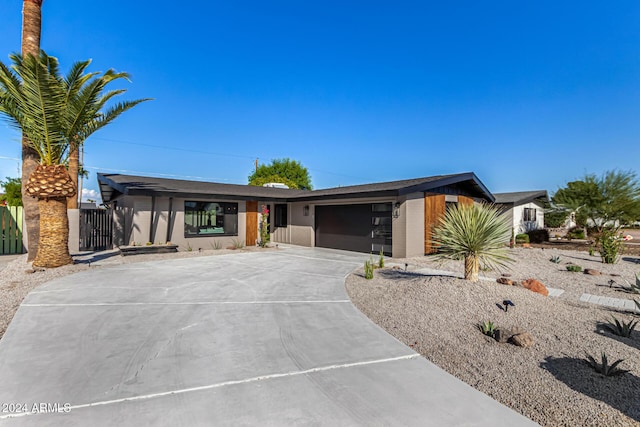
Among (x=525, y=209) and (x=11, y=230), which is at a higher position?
(x=525, y=209)

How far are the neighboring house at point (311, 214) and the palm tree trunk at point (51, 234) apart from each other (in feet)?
10.2

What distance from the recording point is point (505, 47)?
576 inches

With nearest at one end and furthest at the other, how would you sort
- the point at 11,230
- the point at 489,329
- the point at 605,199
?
the point at 489,329 < the point at 11,230 < the point at 605,199

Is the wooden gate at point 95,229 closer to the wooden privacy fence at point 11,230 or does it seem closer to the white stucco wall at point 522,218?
the wooden privacy fence at point 11,230

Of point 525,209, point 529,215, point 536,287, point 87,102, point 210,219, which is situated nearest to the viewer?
point 536,287

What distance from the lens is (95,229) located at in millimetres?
13461

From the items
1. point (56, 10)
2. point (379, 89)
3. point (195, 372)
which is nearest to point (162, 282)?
point (195, 372)

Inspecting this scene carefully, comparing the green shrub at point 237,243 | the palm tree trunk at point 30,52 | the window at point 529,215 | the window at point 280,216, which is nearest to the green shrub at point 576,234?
the window at point 529,215

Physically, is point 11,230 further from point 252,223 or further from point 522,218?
point 522,218

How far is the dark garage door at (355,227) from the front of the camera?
12.5 meters

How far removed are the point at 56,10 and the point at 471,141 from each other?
79.9 feet

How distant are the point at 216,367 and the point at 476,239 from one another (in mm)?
5258

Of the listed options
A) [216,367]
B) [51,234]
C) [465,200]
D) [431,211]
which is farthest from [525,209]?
[51,234]

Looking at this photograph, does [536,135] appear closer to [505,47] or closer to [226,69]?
[505,47]
